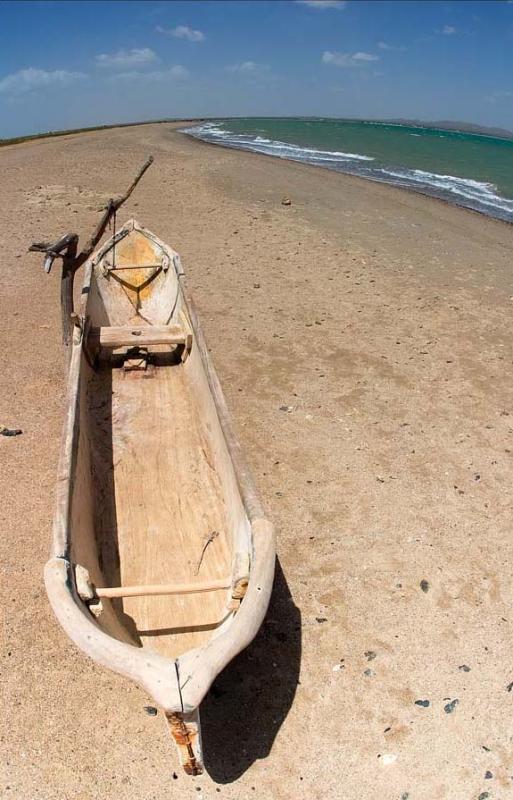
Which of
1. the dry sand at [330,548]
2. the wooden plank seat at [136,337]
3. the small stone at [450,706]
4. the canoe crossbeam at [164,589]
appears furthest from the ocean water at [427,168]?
the canoe crossbeam at [164,589]

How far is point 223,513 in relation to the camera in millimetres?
4605

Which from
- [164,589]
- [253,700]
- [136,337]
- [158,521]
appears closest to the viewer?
[164,589]

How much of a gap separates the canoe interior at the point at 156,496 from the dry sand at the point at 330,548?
571 millimetres

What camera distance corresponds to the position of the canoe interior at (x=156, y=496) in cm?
383

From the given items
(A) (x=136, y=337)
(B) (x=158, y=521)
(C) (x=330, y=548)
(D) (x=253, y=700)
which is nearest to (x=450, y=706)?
(D) (x=253, y=700)

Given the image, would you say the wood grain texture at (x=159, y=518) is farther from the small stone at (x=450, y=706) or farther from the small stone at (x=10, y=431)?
the small stone at (x=450, y=706)

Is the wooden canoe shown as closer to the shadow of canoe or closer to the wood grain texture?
the wood grain texture

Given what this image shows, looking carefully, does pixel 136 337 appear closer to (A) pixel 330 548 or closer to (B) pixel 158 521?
(B) pixel 158 521

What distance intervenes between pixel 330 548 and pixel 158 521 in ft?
5.22

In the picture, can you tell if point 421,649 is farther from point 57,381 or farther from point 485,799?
point 57,381

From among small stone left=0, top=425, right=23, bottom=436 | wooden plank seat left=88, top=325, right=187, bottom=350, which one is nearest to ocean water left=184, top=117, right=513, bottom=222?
wooden plank seat left=88, top=325, right=187, bottom=350

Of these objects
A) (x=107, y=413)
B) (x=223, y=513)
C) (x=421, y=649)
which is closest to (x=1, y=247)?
(x=107, y=413)

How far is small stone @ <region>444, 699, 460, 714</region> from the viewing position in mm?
3914

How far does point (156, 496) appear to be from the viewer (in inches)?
195
